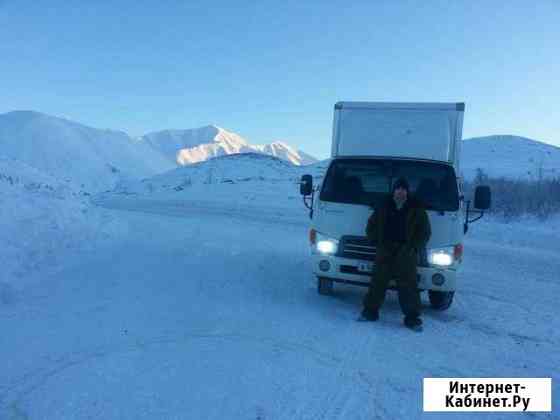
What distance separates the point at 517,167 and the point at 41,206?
46.9m

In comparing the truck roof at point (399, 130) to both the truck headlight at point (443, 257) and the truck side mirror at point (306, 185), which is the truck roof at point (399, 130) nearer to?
the truck side mirror at point (306, 185)

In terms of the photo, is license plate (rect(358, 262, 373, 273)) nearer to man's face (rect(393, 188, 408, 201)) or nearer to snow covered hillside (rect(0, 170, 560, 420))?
snow covered hillside (rect(0, 170, 560, 420))

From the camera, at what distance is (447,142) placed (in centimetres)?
685

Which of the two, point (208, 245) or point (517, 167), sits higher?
point (517, 167)

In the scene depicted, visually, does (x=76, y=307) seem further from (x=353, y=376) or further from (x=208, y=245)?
(x=208, y=245)

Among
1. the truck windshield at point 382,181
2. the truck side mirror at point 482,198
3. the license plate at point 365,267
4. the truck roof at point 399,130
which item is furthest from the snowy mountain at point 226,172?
the license plate at point 365,267

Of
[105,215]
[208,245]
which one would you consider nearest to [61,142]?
[105,215]

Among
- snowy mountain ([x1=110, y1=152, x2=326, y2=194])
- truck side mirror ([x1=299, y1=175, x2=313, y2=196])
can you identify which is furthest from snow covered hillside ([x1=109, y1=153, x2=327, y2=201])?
truck side mirror ([x1=299, y1=175, x2=313, y2=196])

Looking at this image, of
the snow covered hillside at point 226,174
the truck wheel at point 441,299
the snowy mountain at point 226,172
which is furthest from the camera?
the snowy mountain at point 226,172

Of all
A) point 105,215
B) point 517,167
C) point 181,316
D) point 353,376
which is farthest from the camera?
point 517,167

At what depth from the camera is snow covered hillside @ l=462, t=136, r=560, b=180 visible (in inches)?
1606

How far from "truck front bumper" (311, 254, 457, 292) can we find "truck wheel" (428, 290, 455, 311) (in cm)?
34

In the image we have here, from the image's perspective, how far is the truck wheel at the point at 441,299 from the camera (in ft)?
20.3

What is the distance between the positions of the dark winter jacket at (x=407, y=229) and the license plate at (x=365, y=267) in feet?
1.26
